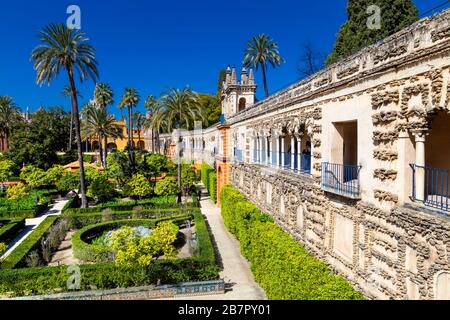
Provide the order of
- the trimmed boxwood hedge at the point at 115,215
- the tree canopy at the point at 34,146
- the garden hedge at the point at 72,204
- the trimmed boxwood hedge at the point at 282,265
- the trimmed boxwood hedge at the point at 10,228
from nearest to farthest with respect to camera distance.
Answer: the trimmed boxwood hedge at the point at 282,265, the trimmed boxwood hedge at the point at 10,228, the trimmed boxwood hedge at the point at 115,215, the garden hedge at the point at 72,204, the tree canopy at the point at 34,146

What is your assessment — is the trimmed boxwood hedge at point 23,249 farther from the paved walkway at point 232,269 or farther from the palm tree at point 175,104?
the palm tree at point 175,104

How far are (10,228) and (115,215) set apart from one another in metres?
7.14

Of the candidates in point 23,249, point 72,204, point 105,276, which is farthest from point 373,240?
point 72,204

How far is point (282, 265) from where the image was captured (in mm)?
11422

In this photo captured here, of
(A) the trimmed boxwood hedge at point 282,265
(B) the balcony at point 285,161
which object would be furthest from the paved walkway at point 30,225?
(B) the balcony at point 285,161

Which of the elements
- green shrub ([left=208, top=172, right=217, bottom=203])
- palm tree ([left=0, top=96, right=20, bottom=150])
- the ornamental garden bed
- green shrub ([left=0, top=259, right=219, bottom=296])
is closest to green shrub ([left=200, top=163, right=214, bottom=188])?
green shrub ([left=208, top=172, right=217, bottom=203])

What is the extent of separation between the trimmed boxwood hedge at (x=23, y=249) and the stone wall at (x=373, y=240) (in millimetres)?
13463

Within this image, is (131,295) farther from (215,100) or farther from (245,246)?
(215,100)

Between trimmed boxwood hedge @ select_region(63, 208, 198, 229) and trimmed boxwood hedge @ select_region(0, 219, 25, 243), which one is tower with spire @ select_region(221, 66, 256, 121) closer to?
trimmed boxwood hedge @ select_region(63, 208, 198, 229)

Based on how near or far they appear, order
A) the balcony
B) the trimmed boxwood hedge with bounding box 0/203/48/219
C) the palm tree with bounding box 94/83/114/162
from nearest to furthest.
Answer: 1. the balcony
2. the trimmed boxwood hedge with bounding box 0/203/48/219
3. the palm tree with bounding box 94/83/114/162

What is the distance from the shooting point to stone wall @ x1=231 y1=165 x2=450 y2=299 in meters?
6.54

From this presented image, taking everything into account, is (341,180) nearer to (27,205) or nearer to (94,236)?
(94,236)

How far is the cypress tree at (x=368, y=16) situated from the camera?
2770 centimetres

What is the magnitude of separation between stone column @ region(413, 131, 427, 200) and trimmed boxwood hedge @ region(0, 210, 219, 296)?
10.4 metres
